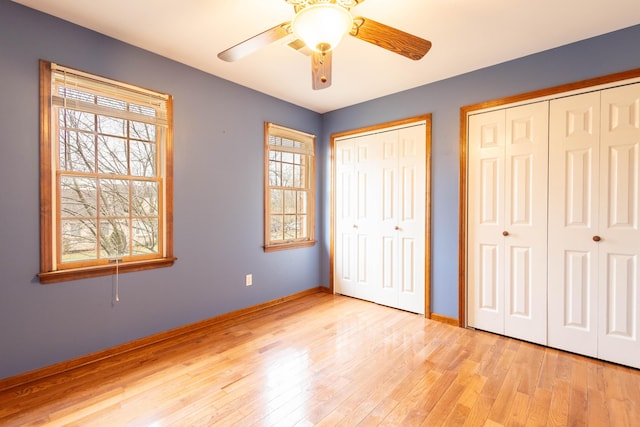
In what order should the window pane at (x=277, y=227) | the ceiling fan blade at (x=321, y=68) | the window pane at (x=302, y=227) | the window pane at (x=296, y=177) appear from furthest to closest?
the window pane at (x=302, y=227), the window pane at (x=296, y=177), the window pane at (x=277, y=227), the ceiling fan blade at (x=321, y=68)

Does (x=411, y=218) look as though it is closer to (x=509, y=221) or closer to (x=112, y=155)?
(x=509, y=221)

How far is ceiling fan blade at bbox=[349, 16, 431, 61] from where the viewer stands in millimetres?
1602

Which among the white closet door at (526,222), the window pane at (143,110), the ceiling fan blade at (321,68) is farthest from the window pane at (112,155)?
the white closet door at (526,222)

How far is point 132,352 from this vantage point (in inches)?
96.3

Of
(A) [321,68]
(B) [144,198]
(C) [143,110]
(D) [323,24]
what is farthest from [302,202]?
(D) [323,24]

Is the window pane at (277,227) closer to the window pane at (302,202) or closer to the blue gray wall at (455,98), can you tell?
the window pane at (302,202)

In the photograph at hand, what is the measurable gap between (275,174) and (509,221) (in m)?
2.52

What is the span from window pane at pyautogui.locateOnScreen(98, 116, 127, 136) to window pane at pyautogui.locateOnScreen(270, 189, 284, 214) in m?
1.62

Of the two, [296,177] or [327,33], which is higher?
[327,33]

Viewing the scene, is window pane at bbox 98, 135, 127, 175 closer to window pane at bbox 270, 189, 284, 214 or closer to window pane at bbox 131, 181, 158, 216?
window pane at bbox 131, 181, 158, 216

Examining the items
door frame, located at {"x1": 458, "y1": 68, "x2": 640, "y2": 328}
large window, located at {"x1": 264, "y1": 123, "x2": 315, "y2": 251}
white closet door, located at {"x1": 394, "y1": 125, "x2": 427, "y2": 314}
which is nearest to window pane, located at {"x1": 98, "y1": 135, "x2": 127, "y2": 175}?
large window, located at {"x1": 264, "y1": 123, "x2": 315, "y2": 251}

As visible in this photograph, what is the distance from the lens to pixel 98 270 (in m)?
2.30

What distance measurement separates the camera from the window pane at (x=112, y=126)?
2.35 m

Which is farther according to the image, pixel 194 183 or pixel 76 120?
pixel 194 183
